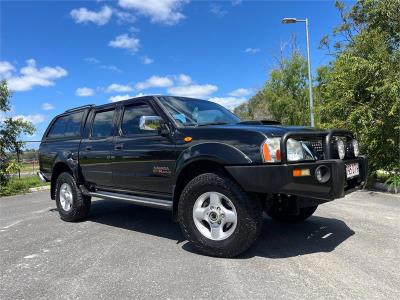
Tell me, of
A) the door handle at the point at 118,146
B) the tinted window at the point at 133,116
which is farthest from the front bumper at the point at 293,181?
the door handle at the point at 118,146

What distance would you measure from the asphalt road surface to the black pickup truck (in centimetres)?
38

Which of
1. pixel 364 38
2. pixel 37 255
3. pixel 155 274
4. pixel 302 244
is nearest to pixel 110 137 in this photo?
pixel 37 255

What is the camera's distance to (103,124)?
19.9 ft

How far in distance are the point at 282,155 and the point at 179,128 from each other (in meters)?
1.41

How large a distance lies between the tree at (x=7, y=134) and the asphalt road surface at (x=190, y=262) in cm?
567

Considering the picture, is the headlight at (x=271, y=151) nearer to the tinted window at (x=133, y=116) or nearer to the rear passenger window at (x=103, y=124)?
the tinted window at (x=133, y=116)

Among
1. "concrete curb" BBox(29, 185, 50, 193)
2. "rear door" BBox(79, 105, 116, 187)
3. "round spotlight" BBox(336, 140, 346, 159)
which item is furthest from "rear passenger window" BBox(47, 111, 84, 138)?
"concrete curb" BBox(29, 185, 50, 193)

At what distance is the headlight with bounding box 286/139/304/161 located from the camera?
3900 millimetres

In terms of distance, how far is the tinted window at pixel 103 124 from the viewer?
19.3 ft

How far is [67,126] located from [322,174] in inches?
189

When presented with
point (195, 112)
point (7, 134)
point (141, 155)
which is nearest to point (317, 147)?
point (195, 112)

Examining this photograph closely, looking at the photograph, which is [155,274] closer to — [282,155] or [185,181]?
[185,181]

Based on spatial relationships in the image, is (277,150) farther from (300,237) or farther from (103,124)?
(103,124)

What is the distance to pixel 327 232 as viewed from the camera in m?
5.21
